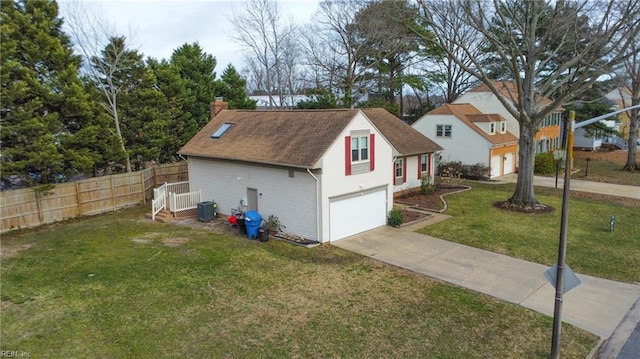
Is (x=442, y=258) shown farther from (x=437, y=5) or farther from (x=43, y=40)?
(x=43, y=40)

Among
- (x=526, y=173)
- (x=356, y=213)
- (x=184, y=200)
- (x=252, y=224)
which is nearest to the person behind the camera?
(x=252, y=224)

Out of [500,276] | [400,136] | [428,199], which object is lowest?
[500,276]

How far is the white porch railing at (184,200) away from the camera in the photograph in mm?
19688

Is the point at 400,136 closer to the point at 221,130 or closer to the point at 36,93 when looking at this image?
the point at 221,130

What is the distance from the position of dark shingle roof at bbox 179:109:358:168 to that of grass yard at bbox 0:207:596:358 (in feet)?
12.4

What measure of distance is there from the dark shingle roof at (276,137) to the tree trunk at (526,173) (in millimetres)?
10615

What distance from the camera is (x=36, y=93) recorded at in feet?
60.0

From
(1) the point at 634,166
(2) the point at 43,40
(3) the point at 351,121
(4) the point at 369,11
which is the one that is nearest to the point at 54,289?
(3) the point at 351,121

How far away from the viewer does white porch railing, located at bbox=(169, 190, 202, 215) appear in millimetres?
19688

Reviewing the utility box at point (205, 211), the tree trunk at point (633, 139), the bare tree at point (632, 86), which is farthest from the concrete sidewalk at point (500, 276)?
the tree trunk at point (633, 139)

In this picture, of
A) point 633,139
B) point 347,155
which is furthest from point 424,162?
point 633,139

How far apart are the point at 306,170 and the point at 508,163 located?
25075 millimetres

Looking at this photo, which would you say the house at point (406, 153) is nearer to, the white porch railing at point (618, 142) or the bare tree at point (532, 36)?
the bare tree at point (532, 36)

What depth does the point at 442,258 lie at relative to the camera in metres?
14.4
